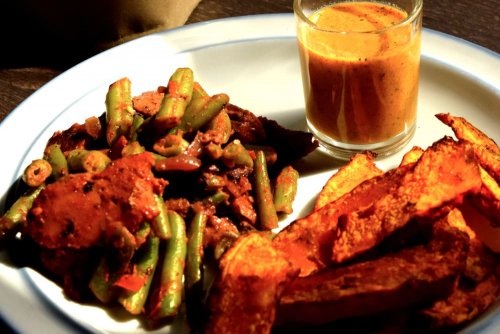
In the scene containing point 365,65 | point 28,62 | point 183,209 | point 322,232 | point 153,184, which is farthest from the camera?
point 28,62

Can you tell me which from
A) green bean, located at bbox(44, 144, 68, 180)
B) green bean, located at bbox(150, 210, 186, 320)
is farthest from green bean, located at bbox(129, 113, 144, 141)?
green bean, located at bbox(150, 210, 186, 320)

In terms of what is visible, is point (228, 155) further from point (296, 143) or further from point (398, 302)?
point (398, 302)

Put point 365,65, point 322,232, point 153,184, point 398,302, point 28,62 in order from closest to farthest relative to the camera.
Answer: point 398,302
point 322,232
point 153,184
point 365,65
point 28,62

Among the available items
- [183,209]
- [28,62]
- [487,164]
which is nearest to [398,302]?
[487,164]

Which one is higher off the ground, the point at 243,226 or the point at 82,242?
the point at 82,242

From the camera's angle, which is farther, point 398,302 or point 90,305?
point 90,305

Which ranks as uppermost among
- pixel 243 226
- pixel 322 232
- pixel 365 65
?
pixel 365 65
